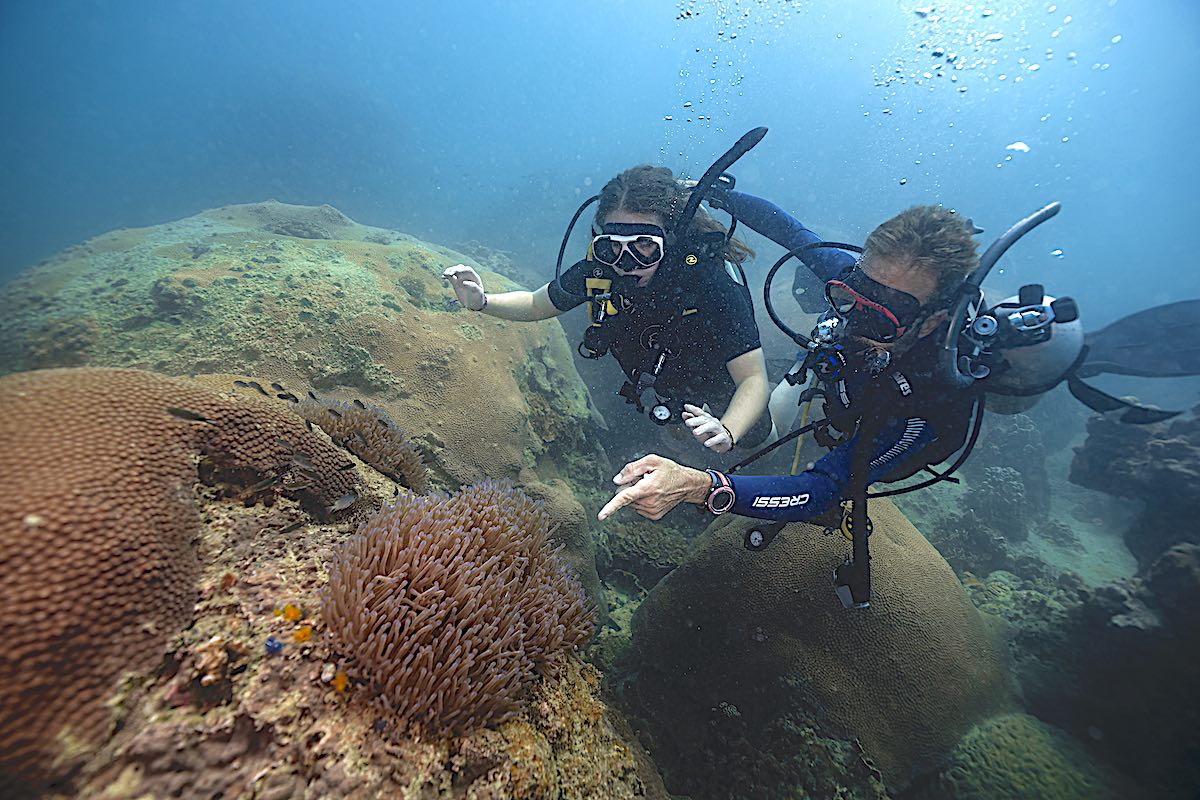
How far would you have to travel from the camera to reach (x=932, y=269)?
10.8 ft

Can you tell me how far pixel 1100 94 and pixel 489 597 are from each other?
412ft

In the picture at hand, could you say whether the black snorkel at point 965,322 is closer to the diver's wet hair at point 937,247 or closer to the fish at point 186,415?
the diver's wet hair at point 937,247

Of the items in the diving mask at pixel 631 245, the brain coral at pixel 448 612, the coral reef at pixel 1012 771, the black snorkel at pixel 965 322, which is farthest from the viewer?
the diving mask at pixel 631 245

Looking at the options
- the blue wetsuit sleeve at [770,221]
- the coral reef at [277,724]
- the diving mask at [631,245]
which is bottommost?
the coral reef at [277,724]

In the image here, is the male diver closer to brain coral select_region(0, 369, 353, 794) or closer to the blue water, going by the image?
brain coral select_region(0, 369, 353, 794)

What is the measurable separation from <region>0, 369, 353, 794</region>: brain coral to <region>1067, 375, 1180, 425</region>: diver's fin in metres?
5.31

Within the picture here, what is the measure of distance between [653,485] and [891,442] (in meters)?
2.07

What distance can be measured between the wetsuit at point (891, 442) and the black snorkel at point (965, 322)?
0.12 m

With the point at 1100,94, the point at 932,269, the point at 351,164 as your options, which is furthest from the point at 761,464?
the point at 1100,94

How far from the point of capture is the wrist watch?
296cm

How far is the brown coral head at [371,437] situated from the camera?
10.7 ft

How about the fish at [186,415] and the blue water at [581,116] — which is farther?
the blue water at [581,116]

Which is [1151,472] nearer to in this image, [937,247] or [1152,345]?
[1152,345]

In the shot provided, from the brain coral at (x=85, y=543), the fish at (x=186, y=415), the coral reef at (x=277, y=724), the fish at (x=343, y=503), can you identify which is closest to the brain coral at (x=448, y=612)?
the coral reef at (x=277, y=724)
